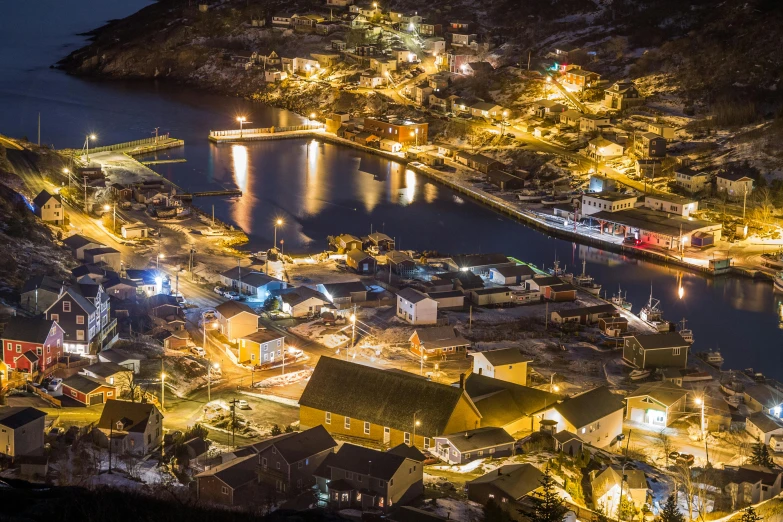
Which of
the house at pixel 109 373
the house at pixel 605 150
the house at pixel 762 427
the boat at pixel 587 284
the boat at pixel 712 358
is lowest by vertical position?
the house at pixel 762 427

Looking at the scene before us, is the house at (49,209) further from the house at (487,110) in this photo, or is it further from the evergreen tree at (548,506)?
the house at (487,110)

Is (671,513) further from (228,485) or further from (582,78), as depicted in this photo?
(582,78)

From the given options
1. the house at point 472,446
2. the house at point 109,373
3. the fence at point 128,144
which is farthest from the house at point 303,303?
the fence at point 128,144

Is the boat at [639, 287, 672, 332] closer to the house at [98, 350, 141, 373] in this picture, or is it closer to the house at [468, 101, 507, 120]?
the house at [98, 350, 141, 373]

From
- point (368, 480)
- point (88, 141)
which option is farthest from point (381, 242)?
point (88, 141)

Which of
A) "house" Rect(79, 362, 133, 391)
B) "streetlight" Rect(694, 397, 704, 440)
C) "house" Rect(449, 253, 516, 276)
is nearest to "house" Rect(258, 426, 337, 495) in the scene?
"house" Rect(79, 362, 133, 391)

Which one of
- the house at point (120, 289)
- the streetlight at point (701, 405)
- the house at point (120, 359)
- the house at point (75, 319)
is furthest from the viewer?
the house at point (120, 289)
